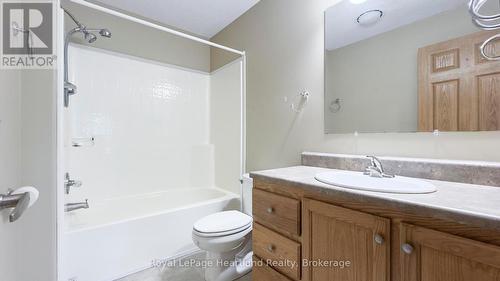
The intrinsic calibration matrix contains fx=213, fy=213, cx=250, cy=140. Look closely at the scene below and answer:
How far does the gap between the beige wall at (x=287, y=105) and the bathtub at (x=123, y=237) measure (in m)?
0.85

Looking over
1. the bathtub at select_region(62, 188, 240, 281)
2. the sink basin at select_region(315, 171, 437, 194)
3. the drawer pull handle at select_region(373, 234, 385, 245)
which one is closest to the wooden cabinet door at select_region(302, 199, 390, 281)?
the drawer pull handle at select_region(373, 234, 385, 245)

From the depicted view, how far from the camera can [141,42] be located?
2338 millimetres

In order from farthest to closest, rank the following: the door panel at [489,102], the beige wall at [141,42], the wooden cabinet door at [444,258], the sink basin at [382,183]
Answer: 1. the beige wall at [141,42]
2. the door panel at [489,102]
3. the sink basin at [382,183]
4. the wooden cabinet door at [444,258]

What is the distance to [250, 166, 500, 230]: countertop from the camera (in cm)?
52

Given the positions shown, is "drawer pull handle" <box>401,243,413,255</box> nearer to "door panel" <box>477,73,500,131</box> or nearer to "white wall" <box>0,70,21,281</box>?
"door panel" <box>477,73,500,131</box>

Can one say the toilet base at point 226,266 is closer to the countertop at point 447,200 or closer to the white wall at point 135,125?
the countertop at point 447,200

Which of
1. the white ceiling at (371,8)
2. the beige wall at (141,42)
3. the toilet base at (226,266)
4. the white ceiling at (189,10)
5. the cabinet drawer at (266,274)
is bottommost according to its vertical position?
the toilet base at (226,266)

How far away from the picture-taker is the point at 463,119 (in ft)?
3.05

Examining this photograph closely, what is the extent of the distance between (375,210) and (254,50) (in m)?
1.82

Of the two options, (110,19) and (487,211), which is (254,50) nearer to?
(110,19)

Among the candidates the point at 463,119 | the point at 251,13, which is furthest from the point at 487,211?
the point at 251,13

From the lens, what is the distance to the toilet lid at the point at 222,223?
1.43 m

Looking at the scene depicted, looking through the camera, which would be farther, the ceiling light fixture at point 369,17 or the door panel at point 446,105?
the ceiling light fixture at point 369,17

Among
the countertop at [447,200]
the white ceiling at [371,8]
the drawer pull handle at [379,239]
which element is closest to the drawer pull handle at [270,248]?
the countertop at [447,200]
